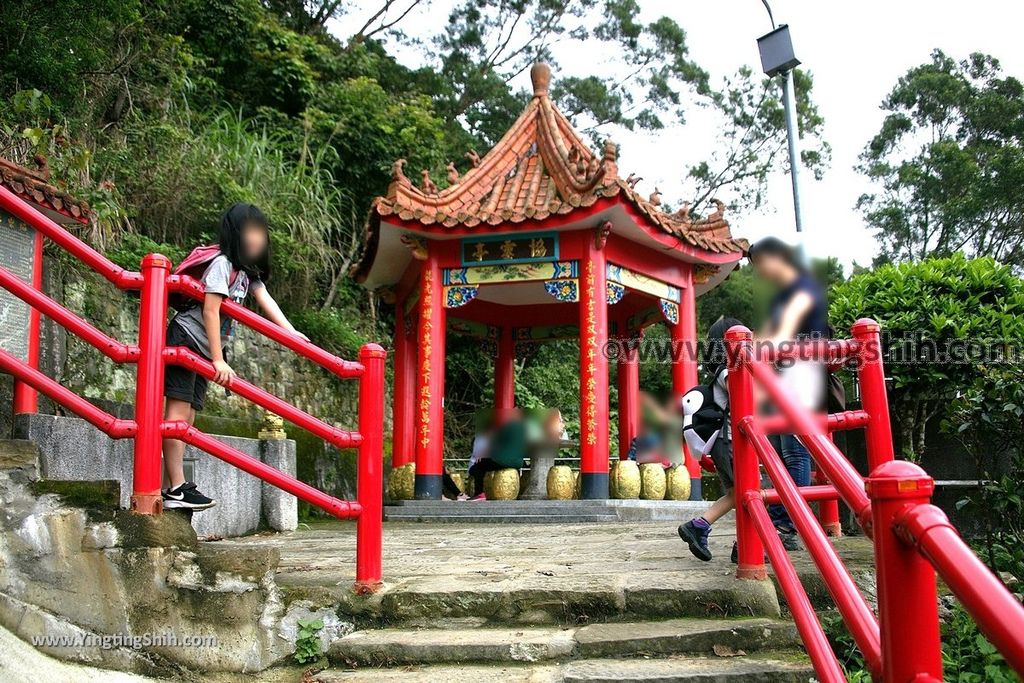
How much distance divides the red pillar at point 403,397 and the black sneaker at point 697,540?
5.79 meters

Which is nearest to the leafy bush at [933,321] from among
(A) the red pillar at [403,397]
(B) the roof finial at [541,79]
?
(A) the red pillar at [403,397]

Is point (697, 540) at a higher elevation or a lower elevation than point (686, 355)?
lower

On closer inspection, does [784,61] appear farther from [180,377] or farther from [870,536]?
[870,536]

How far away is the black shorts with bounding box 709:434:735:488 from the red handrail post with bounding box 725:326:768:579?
44 cm

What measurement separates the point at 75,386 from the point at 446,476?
3.90 meters

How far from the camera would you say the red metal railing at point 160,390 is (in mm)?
3072

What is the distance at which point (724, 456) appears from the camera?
389 cm

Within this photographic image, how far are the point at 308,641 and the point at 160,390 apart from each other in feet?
3.48

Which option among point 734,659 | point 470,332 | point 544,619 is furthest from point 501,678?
point 470,332

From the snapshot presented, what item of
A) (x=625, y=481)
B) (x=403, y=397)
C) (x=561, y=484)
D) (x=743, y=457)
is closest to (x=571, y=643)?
(x=743, y=457)

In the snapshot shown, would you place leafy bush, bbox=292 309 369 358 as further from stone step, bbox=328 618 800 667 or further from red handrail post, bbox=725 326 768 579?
stone step, bbox=328 618 800 667

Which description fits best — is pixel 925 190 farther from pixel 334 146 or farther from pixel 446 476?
pixel 446 476

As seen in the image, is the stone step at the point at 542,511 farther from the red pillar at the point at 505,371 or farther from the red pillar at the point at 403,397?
the red pillar at the point at 505,371

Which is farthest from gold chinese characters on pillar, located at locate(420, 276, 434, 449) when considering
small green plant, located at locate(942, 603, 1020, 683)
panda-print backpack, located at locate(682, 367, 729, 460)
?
small green plant, located at locate(942, 603, 1020, 683)
